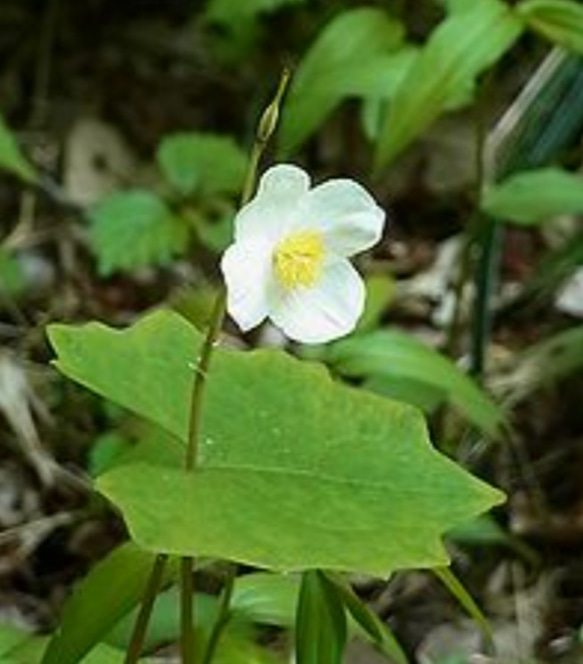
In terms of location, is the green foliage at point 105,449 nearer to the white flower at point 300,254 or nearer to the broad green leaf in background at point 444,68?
the broad green leaf in background at point 444,68

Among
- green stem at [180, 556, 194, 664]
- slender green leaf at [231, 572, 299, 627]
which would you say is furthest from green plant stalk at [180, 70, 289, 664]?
slender green leaf at [231, 572, 299, 627]

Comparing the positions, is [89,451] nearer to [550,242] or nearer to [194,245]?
[194,245]

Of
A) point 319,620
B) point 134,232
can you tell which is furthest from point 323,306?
point 134,232

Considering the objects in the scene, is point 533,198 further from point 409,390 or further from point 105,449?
point 105,449

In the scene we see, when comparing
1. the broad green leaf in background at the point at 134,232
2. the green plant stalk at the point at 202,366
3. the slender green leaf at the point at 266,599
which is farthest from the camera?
the broad green leaf in background at the point at 134,232

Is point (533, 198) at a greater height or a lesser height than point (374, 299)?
greater

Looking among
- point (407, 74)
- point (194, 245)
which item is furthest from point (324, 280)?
point (194, 245)

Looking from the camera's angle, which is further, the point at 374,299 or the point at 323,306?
the point at 374,299

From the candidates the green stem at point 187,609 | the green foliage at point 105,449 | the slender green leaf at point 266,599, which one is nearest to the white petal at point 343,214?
the green stem at point 187,609
